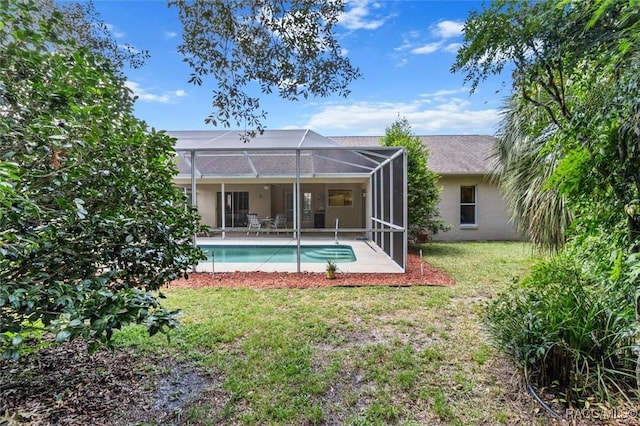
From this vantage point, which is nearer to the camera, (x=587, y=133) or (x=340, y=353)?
(x=587, y=133)

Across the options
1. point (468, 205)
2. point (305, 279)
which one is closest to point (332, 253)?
point (305, 279)

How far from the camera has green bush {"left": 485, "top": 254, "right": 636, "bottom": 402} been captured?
2.80 m

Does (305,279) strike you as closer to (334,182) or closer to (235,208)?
(334,182)

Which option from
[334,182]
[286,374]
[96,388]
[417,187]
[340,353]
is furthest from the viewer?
[334,182]

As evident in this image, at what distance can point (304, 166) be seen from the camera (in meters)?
14.1

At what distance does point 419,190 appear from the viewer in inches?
457

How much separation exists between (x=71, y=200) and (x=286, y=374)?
97.5 inches

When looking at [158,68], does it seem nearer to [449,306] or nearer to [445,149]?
[449,306]

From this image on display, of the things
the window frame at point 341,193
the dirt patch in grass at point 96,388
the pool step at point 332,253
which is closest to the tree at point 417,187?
the pool step at point 332,253

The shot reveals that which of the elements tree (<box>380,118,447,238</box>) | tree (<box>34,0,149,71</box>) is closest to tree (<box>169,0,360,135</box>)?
tree (<box>34,0,149,71</box>)

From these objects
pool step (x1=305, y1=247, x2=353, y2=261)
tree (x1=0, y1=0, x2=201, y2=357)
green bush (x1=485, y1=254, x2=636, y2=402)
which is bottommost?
A: pool step (x1=305, y1=247, x2=353, y2=261)

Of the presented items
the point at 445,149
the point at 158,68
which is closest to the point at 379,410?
the point at 158,68

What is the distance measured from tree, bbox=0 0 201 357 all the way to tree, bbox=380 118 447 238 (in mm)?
9683

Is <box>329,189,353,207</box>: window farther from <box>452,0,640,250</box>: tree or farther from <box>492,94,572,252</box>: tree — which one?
<box>452,0,640,250</box>: tree
